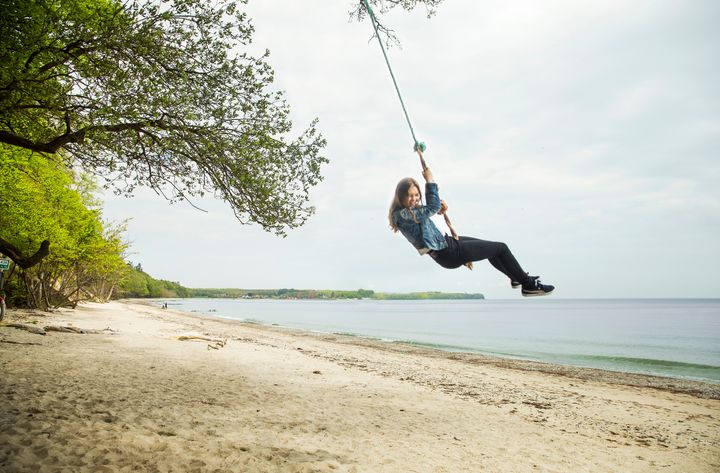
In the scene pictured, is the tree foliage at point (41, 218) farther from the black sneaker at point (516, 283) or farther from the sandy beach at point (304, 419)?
the black sneaker at point (516, 283)

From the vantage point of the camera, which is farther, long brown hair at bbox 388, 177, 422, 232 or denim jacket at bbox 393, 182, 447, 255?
long brown hair at bbox 388, 177, 422, 232

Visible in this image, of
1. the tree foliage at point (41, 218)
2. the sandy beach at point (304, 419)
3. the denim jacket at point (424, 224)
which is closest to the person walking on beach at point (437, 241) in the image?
the denim jacket at point (424, 224)

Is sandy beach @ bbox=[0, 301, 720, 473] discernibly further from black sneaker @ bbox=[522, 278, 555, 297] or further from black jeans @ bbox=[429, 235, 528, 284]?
black jeans @ bbox=[429, 235, 528, 284]

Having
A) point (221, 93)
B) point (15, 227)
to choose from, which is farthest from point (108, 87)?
point (15, 227)

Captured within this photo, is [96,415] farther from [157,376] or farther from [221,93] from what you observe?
[221,93]

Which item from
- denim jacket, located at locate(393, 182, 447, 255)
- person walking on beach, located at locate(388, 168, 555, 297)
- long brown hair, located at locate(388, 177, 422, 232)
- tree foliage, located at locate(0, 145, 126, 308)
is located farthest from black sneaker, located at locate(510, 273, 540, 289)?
tree foliage, located at locate(0, 145, 126, 308)

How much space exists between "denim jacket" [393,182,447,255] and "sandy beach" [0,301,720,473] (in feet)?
10.0

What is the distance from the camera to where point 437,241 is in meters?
5.15

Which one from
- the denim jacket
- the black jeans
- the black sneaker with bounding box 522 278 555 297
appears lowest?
the black sneaker with bounding box 522 278 555 297

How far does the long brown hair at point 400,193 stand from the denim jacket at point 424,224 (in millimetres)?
107

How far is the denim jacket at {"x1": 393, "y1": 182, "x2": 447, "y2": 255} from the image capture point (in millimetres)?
5086

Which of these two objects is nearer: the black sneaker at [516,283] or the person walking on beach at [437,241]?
the person walking on beach at [437,241]

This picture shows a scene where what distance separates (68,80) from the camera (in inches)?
322

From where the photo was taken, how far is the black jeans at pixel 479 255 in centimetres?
511
